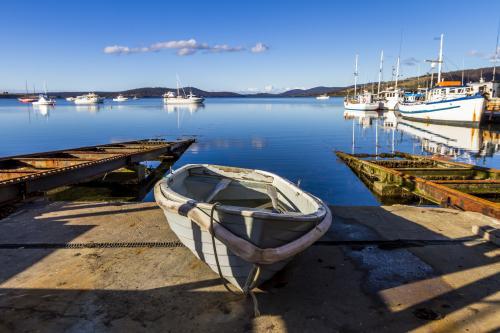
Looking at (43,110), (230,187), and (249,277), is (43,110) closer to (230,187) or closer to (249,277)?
(230,187)

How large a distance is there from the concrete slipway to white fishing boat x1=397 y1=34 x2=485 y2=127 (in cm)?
4758

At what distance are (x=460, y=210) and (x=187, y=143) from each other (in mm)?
23416

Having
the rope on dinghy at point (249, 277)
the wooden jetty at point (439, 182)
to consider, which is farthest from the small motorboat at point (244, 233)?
the wooden jetty at point (439, 182)

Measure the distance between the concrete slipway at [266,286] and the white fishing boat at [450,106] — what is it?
4758 cm

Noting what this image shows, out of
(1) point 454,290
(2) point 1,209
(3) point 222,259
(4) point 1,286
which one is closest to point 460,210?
(1) point 454,290

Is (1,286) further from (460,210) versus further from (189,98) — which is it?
(189,98)

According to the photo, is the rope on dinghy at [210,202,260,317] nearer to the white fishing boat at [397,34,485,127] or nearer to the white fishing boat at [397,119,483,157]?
the white fishing boat at [397,119,483,157]

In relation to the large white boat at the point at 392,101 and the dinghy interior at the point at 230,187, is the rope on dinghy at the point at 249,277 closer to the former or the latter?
the dinghy interior at the point at 230,187

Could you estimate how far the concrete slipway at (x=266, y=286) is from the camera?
4430mm

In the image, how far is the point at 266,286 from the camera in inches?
210

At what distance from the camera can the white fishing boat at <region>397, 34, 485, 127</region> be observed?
46750 mm

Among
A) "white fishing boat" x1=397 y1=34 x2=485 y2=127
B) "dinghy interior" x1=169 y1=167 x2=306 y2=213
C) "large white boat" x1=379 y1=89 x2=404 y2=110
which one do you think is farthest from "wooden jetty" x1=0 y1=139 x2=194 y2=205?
"large white boat" x1=379 y1=89 x2=404 y2=110

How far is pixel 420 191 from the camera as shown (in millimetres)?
11836

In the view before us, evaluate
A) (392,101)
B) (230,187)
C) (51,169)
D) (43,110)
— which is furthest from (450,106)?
(43,110)
